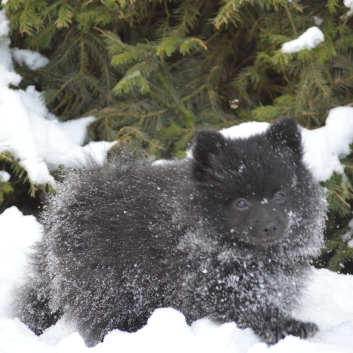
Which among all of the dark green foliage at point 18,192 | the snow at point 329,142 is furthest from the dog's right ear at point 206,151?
the dark green foliage at point 18,192

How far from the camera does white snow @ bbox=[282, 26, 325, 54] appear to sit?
207 inches

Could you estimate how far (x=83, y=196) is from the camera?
4.16 m

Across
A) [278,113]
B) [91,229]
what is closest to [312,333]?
[91,229]

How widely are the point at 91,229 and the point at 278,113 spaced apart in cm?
245

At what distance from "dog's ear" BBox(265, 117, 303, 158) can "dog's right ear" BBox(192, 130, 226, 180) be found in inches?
14.9

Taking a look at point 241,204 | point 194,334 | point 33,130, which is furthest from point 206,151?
point 33,130

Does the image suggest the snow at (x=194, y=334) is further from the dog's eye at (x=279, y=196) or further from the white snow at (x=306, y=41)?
the white snow at (x=306, y=41)

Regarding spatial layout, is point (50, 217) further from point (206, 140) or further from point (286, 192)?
point (286, 192)

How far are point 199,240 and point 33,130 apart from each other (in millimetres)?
2723

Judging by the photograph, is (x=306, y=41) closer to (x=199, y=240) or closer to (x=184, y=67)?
(x=184, y=67)

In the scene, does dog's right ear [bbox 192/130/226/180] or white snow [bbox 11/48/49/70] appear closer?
dog's right ear [bbox 192/130/226/180]

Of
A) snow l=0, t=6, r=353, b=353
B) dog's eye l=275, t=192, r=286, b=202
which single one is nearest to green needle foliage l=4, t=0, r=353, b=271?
snow l=0, t=6, r=353, b=353

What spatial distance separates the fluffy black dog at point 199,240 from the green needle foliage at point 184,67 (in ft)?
5.46

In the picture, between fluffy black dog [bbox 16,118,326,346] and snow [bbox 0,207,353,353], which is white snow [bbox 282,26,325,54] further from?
snow [bbox 0,207,353,353]
